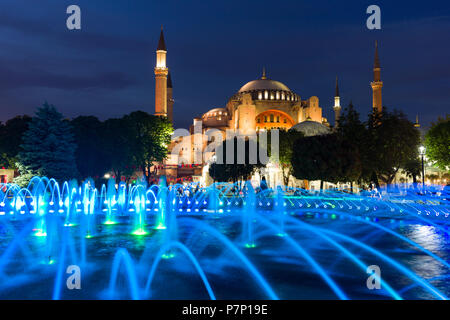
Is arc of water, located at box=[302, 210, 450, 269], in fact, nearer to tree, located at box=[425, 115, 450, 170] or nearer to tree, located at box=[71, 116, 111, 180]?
tree, located at box=[425, 115, 450, 170]

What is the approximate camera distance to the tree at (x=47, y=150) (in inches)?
1324

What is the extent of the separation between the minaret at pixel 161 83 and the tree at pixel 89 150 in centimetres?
2600

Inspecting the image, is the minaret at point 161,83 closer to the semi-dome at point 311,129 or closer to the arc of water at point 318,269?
Answer: the semi-dome at point 311,129

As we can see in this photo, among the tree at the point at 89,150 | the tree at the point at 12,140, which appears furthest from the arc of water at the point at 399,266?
the tree at the point at 12,140

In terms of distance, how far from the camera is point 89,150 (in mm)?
42469

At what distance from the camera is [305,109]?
3632 inches

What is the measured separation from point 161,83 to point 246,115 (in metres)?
21.7

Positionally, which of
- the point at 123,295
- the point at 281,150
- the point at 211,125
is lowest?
the point at 123,295

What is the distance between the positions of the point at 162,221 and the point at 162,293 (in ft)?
34.6

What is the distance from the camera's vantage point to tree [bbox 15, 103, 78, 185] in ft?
110

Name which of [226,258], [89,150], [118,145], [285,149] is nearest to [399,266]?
[226,258]

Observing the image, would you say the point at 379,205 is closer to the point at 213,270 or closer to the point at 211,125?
the point at 213,270

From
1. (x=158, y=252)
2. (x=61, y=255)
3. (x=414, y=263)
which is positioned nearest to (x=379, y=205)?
(x=414, y=263)

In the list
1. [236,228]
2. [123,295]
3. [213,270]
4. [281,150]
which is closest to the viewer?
[123,295]
